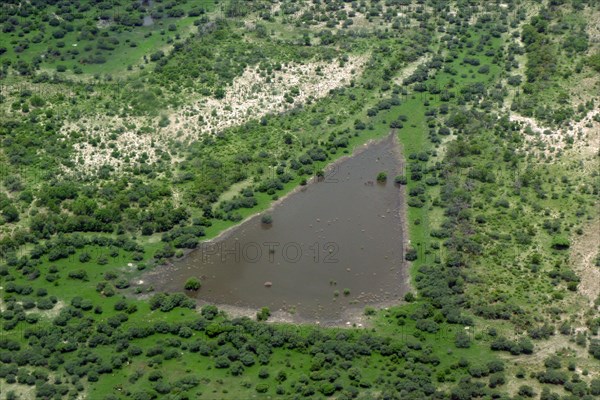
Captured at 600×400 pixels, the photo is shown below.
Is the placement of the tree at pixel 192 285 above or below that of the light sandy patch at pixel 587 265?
above

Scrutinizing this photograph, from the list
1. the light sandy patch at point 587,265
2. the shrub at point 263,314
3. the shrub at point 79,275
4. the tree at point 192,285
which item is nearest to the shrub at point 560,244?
the light sandy patch at point 587,265

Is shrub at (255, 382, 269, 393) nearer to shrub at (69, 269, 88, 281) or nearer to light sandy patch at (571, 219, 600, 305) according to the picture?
shrub at (69, 269, 88, 281)

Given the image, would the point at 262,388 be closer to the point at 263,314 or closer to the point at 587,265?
the point at 263,314

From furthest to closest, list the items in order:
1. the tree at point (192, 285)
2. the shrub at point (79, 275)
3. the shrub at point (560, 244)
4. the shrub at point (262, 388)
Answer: the shrub at point (560, 244) → the tree at point (192, 285) → the shrub at point (79, 275) → the shrub at point (262, 388)

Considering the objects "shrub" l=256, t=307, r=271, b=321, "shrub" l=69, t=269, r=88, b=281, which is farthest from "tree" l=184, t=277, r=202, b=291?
"shrub" l=69, t=269, r=88, b=281

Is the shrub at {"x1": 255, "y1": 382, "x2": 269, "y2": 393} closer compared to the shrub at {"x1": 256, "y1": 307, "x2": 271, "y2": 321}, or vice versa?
the shrub at {"x1": 255, "y1": 382, "x2": 269, "y2": 393}

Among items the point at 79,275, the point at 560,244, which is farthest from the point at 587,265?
the point at 79,275

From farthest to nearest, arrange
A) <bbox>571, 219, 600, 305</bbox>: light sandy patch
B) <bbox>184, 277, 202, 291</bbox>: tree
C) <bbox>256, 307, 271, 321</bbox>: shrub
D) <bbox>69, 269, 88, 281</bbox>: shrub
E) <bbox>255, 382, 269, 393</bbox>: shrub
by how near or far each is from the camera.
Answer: <bbox>184, 277, 202, 291</bbox>: tree → <bbox>69, 269, 88, 281</bbox>: shrub → <bbox>571, 219, 600, 305</bbox>: light sandy patch → <bbox>256, 307, 271, 321</bbox>: shrub → <bbox>255, 382, 269, 393</bbox>: shrub

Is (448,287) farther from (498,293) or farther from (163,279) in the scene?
(163,279)

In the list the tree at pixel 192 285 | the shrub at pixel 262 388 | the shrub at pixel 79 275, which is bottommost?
the shrub at pixel 262 388

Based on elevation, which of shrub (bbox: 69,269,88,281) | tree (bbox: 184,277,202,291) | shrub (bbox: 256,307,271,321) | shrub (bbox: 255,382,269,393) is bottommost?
shrub (bbox: 255,382,269,393)

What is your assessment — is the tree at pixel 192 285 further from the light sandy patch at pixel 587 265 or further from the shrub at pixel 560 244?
the light sandy patch at pixel 587 265
